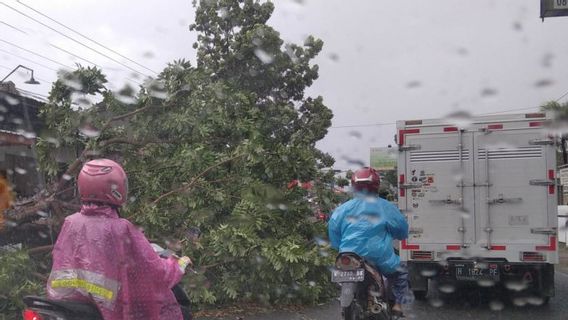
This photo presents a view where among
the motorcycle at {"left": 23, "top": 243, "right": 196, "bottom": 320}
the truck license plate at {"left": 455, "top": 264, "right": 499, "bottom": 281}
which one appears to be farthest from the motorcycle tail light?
the truck license plate at {"left": 455, "top": 264, "right": 499, "bottom": 281}

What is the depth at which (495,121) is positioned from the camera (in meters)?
8.77

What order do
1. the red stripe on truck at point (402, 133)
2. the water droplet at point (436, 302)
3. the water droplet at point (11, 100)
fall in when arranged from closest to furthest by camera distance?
the water droplet at point (436, 302) → the red stripe on truck at point (402, 133) → the water droplet at point (11, 100)

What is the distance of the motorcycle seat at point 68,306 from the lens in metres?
2.86

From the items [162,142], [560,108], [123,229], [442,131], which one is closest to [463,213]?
[442,131]

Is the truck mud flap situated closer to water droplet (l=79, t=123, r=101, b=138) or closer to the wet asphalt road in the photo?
the wet asphalt road

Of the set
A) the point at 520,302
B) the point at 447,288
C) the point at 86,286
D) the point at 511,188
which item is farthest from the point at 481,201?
the point at 86,286

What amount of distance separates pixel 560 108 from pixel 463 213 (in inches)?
106

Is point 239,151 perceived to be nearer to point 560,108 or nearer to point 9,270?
point 9,270

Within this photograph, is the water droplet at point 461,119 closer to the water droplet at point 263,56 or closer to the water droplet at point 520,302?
the water droplet at point 520,302

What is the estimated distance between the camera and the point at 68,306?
287 cm

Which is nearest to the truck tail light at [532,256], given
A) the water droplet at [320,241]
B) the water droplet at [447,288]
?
the water droplet at [447,288]

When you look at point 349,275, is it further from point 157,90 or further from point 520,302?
point 520,302

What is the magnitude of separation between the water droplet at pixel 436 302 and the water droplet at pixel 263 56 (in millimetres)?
11427

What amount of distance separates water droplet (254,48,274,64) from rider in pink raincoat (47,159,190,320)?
16213 mm
